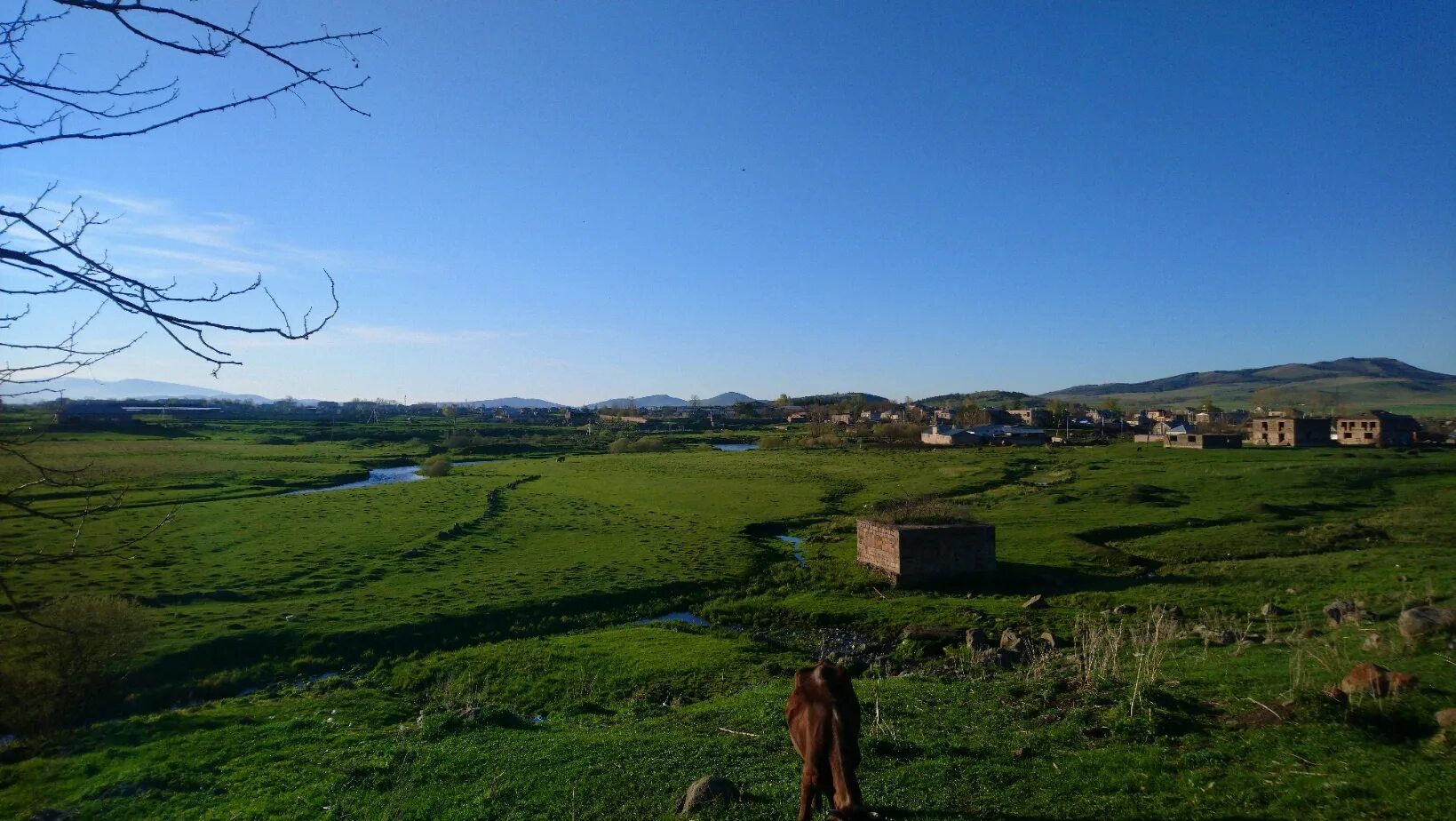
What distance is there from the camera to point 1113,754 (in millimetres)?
9609

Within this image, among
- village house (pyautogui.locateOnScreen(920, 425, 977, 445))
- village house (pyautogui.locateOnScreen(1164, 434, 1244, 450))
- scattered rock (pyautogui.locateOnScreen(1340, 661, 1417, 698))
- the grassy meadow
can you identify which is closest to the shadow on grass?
the grassy meadow

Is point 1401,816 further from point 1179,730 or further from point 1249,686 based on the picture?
point 1249,686

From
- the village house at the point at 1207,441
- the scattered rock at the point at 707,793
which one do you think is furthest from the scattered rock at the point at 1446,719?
the village house at the point at 1207,441

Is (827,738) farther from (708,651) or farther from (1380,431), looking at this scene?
(1380,431)

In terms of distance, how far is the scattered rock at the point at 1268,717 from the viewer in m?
10.2

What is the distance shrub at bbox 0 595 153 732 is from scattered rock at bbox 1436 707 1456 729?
24.4 m

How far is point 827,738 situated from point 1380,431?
97615 mm

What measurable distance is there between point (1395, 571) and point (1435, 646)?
18.8 metres

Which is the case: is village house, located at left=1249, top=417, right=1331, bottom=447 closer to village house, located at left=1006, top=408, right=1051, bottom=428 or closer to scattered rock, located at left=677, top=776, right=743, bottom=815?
Result: village house, located at left=1006, top=408, right=1051, bottom=428

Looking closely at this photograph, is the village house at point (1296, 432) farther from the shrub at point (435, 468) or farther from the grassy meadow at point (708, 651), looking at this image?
the shrub at point (435, 468)

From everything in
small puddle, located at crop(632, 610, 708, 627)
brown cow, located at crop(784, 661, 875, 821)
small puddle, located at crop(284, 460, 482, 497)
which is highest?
brown cow, located at crop(784, 661, 875, 821)

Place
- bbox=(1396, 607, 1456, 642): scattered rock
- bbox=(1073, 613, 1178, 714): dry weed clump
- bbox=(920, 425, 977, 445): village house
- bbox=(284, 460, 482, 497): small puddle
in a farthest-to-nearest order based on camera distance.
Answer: bbox=(920, 425, 977, 445): village house
bbox=(284, 460, 482, 497): small puddle
bbox=(1396, 607, 1456, 642): scattered rock
bbox=(1073, 613, 1178, 714): dry weed clump

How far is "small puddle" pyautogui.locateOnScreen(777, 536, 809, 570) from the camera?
123 feet

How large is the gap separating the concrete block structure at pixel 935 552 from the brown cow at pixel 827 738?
23.9 m
